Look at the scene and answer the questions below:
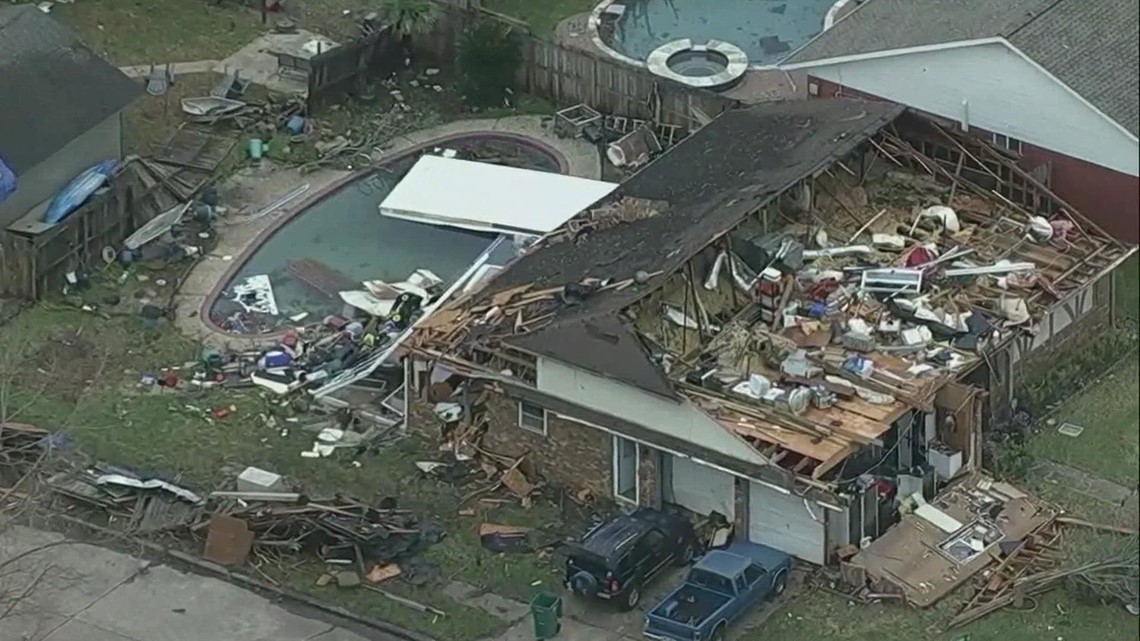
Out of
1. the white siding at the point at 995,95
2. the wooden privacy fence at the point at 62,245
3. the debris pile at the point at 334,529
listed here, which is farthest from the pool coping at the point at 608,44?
the debris pile at the point at 334,529

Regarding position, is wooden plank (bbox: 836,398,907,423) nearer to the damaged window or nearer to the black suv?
the black suv

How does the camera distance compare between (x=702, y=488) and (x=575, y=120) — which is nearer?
(x=702, y=488)

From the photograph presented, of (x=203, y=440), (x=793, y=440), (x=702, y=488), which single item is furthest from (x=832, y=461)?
(x=203, y=440)

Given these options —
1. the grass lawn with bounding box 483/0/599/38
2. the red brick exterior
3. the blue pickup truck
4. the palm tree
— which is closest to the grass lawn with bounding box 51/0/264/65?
the palm tree

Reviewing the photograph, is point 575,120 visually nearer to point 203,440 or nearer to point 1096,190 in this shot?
point 203,440

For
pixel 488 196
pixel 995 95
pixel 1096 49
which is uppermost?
pixel 1096 49

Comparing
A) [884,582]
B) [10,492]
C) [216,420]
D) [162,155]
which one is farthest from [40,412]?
[884,582]

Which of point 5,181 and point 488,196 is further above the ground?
point 5,181
